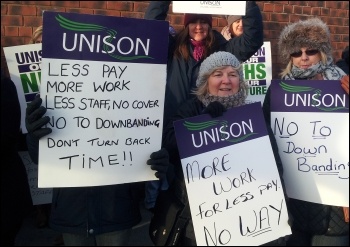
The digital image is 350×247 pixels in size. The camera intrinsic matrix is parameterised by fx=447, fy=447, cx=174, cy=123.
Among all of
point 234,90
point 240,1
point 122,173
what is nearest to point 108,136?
point 122,173

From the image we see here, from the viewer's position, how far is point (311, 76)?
7.97 ft

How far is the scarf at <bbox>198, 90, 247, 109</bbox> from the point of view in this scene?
2176 millimetres

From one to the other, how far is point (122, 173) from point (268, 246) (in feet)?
2.91

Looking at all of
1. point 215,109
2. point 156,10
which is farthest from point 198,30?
point 215,109

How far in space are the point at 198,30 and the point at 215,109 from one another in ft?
3.40

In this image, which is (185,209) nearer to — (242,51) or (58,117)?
(58,117)

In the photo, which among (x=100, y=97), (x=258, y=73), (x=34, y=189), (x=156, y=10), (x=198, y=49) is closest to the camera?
(x=100, y=97)

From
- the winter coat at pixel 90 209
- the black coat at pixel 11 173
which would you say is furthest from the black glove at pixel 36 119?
the winter coat at pixel 90 209

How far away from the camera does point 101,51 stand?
1973 mm

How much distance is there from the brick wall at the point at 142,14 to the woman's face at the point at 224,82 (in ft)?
7.92

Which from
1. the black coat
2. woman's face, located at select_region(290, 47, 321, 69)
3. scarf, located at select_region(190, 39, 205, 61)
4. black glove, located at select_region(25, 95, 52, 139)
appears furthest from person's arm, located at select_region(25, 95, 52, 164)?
woman's face, located at select_region(290, 47, 321, 69)

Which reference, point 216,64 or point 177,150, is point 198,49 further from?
point 177,150

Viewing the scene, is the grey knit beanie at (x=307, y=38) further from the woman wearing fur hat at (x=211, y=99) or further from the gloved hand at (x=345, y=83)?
the woman wearing fur hat at (x=211, y=99)

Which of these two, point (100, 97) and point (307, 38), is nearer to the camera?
point (100, 97)
